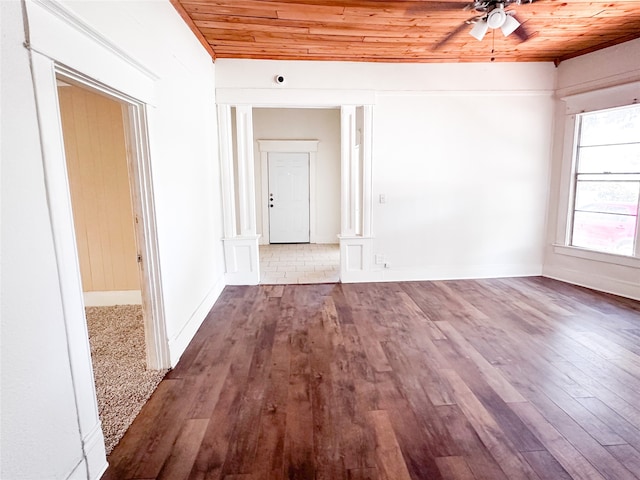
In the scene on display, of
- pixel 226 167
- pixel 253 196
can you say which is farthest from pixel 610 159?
pixel 226 167

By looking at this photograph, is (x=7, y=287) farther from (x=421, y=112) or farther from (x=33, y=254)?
(x=421, y=112)

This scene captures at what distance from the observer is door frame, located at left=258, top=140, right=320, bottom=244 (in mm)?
6977

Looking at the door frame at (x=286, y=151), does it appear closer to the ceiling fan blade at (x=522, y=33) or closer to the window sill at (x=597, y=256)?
the ceiling fan blade at (x=522, y=33)

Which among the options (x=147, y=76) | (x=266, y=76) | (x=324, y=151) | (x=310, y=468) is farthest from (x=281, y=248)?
(x=310, y=468)

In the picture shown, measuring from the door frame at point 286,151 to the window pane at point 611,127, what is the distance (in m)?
4.43

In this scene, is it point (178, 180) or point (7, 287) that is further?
point (178, 180)

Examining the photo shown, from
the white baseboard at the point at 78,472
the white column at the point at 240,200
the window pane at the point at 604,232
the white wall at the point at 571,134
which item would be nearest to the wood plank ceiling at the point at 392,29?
the white wall at the point at 571,134

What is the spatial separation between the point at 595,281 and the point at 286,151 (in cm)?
545

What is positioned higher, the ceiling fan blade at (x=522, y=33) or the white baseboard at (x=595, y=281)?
the ceiling fan blade at (x=522, y=33)

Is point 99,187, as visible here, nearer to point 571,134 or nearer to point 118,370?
point 118,370

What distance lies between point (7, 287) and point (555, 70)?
5577 millimetres

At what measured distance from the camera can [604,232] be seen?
4.02m

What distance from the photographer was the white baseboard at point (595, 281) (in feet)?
12.4

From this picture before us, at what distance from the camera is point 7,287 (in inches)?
44.6
